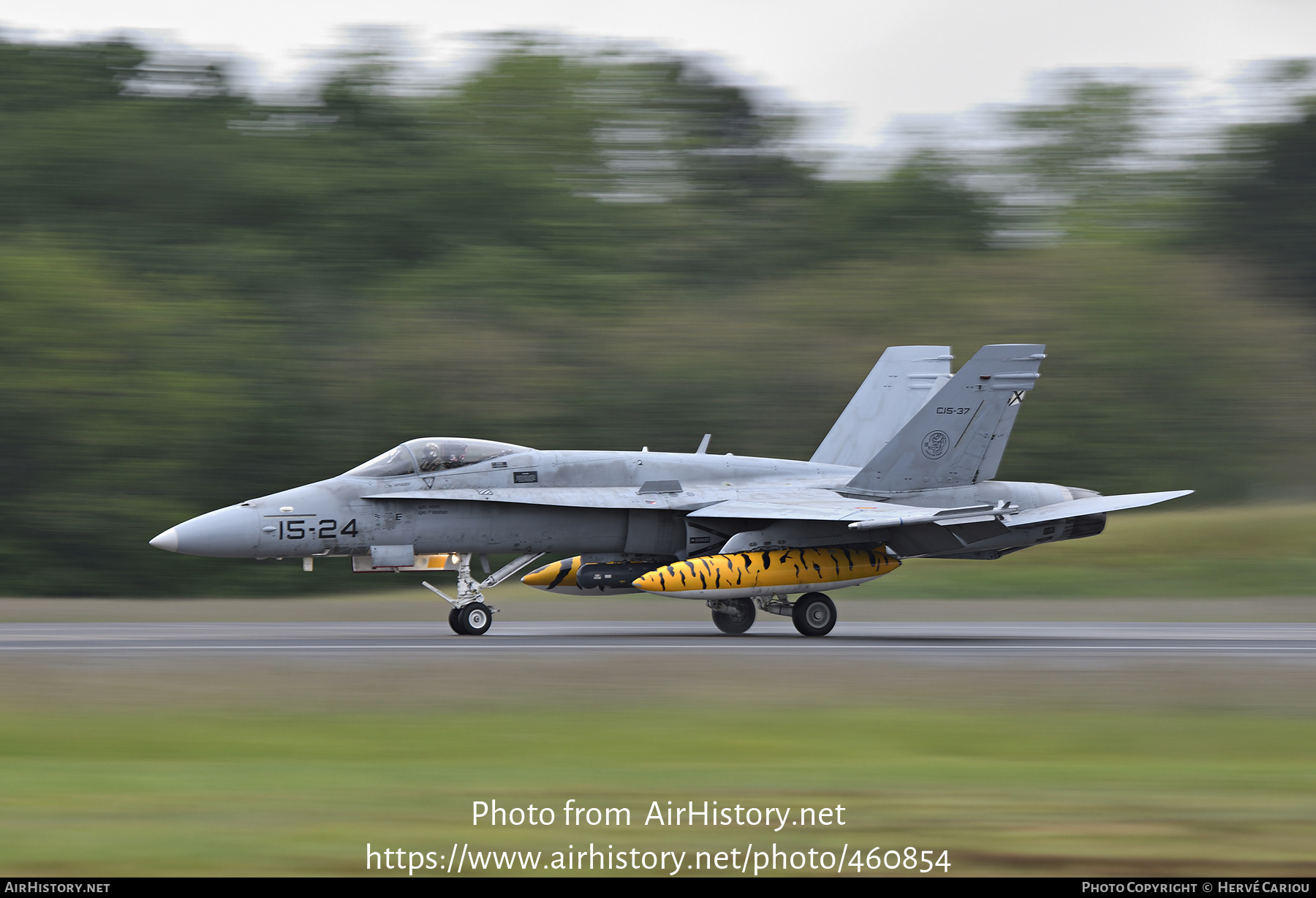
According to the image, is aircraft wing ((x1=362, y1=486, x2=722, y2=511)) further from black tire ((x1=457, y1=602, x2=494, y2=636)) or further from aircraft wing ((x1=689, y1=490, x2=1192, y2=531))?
black tire ((x1=457, y1=602, x2=494, y2=636))

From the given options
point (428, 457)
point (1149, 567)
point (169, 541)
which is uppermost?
point (428, 457)

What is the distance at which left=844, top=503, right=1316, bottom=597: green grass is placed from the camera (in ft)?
83.3

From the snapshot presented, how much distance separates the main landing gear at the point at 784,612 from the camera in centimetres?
1791

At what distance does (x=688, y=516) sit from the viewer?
59.2 ft

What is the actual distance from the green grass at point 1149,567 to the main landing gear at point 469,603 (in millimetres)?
9320

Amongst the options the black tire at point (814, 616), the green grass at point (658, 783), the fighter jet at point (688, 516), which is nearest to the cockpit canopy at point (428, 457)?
the fighter jet at point (688, 516)

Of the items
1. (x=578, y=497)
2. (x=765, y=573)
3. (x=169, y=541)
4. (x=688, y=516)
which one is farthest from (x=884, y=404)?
(x=169, y=541)

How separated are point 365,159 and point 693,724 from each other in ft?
104

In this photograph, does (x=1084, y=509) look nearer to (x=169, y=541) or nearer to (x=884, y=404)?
(x=884, y=404)

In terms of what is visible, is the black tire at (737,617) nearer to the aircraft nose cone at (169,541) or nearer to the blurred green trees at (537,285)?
the aircraft nose cone at (169,541)

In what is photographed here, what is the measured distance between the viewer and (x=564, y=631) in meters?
18.4

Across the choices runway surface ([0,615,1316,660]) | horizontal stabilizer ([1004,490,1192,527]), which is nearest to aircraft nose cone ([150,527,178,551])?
runway surface ([0,615,1316,660])

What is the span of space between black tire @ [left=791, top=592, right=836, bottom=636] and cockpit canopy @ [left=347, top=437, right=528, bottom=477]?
459cm

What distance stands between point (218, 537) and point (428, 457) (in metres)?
2.89
